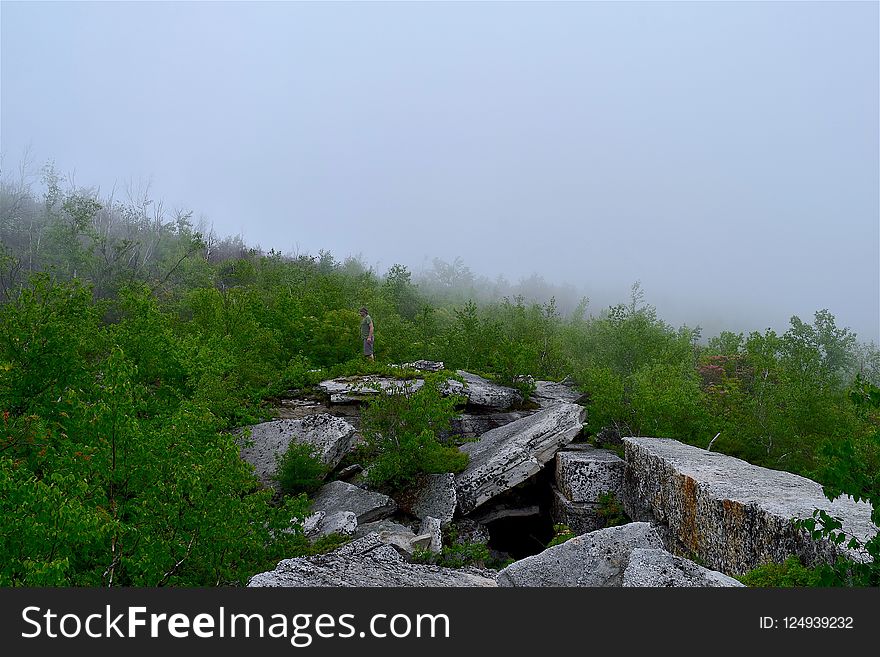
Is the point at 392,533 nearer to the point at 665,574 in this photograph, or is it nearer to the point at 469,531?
the point at 469,531

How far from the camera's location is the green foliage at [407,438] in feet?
38.5

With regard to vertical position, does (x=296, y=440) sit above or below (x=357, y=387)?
below

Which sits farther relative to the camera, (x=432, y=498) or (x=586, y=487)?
(x=586, y=487)

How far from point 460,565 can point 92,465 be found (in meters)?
4.64

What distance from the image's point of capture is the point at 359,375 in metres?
16.9

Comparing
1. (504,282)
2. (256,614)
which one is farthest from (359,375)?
(504,282)

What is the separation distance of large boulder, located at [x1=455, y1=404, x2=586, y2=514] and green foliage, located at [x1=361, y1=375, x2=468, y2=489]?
0.48 metres

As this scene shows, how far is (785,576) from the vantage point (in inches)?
236

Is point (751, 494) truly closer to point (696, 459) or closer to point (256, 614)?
point (696, 459)

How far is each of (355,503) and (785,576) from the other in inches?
270

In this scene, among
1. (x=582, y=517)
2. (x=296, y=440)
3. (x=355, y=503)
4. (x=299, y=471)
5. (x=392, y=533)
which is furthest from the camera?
(x=296, y=440)

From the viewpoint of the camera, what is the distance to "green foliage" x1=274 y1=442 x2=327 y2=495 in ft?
37.6

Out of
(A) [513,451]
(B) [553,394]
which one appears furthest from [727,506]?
(B) [553,394]

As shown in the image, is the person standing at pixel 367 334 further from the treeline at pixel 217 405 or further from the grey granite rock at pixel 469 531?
the grey granite rock at pixel 469 531
